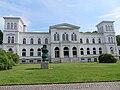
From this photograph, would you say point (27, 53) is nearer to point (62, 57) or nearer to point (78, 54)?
point (62, 57)

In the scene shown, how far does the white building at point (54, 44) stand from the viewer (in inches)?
2052

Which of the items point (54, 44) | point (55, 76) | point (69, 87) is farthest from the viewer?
point (54, 44)

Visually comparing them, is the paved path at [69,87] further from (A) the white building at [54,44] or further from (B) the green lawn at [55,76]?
(A) the white building at [54,44]

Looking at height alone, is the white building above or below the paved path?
above

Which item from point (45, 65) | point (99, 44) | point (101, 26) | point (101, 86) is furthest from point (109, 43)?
point (101, 86)

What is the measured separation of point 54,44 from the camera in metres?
53.1

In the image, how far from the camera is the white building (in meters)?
52.1

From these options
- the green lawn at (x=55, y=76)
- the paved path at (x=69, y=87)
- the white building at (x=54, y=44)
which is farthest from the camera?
the white building at (x=54, y=44)

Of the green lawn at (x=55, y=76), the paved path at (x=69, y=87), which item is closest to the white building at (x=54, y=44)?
the green lawn at (x=55, y=76)

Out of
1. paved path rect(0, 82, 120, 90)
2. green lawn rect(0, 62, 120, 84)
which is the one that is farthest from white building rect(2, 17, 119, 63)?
paved path rect(0, 82, 120, 90)

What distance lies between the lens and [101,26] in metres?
61.5

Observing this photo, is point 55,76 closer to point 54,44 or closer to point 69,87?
point 69,87

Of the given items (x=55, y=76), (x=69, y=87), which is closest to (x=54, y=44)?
(x=55, y=76)

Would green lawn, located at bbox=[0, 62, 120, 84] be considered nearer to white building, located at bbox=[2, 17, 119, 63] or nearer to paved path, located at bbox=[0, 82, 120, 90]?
paved path, located at bbox=[0, 82, 120, 90]
